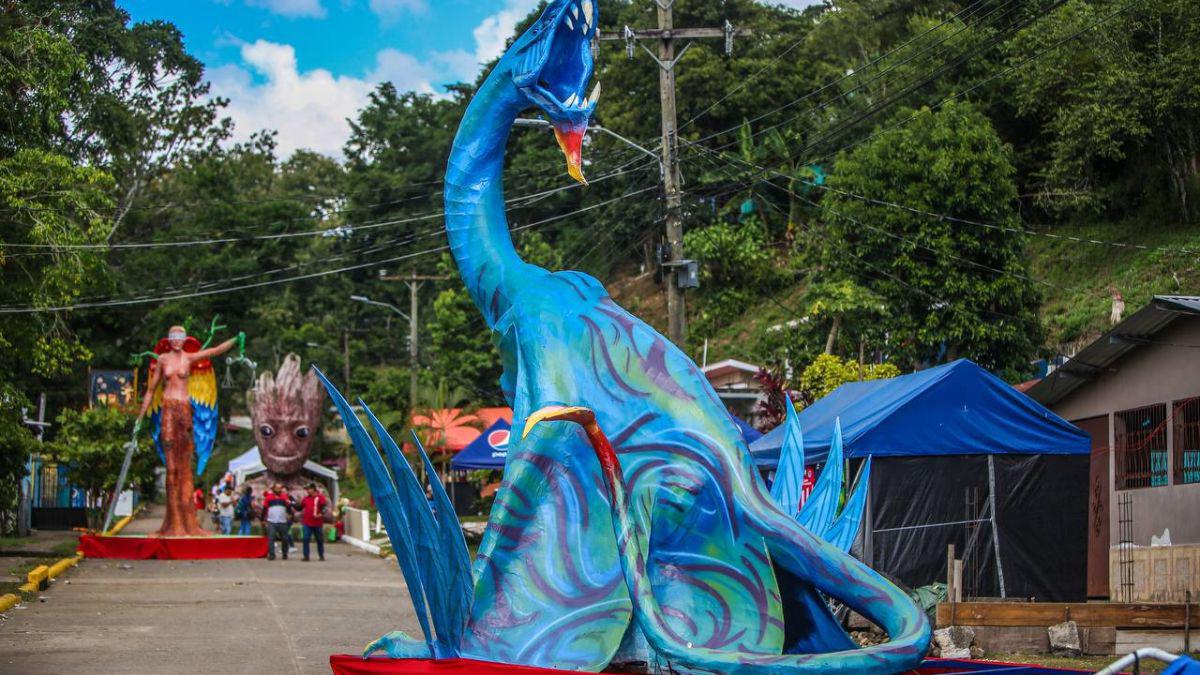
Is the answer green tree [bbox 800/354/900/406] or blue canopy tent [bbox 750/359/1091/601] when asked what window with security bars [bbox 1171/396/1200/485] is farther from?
green tree [bbox 800/354/900/406]

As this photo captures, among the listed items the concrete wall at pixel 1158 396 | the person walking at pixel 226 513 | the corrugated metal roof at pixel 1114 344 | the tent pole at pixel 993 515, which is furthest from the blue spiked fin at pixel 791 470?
the person walking at pixel 226 513

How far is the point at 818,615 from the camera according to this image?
9.03 meters

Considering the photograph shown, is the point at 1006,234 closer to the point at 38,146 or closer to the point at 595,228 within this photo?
the point at 38,146

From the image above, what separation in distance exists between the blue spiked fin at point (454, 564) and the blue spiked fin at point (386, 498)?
0.22m

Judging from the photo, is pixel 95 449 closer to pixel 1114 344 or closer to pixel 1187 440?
pixel 1114 344

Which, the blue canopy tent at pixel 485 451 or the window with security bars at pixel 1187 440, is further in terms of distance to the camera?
the blue canopy tent at pixel 485 451

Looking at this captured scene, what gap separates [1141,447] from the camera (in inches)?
611

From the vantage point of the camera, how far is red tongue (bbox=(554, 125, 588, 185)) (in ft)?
33.6

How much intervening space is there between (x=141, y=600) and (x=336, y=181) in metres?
54.4

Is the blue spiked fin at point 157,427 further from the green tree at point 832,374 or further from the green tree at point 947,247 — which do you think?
the green tree at point 947,247

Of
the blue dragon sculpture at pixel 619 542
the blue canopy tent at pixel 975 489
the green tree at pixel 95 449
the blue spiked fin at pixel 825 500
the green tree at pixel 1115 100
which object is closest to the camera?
the blue dragon sculpture at pixel 619 542

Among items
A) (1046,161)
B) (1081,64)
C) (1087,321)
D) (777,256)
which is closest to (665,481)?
(1087,321)

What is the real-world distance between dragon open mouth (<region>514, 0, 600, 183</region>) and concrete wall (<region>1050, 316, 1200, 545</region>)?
779 centimetres

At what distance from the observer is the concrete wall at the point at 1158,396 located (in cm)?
1468
